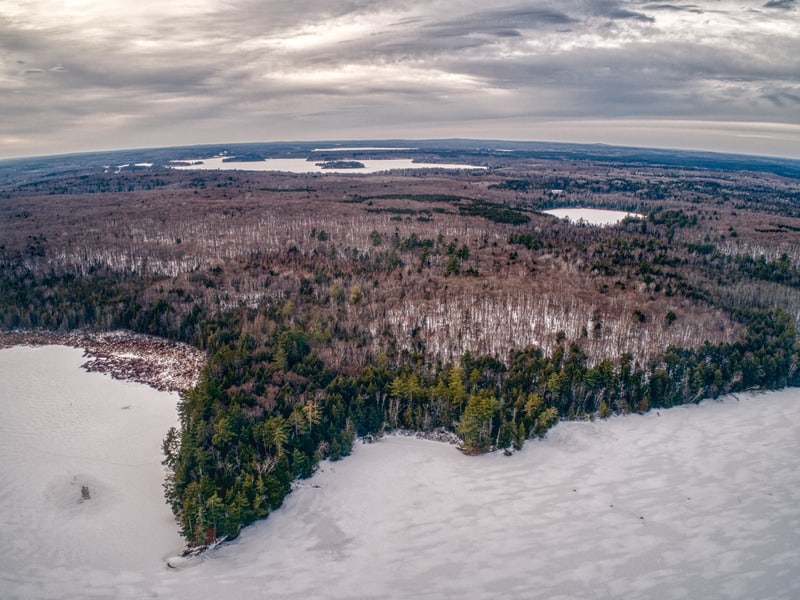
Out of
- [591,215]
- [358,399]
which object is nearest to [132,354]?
[358,399]

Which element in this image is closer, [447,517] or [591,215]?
[447,517]

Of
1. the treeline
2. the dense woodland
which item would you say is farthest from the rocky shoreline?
the treeline

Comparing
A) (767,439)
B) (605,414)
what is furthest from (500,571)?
(767,439)

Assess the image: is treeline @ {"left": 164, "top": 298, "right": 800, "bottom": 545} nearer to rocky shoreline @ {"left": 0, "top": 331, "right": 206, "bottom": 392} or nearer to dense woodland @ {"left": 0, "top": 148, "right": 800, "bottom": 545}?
dense woodland @ {"left": 0, "top": 148, "right": 800, "bottom": 545}

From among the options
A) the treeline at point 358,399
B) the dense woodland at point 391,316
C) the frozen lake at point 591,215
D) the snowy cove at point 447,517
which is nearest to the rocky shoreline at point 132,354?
the dense woodland at point 391,316

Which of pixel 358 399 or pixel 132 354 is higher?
pixel 358 399

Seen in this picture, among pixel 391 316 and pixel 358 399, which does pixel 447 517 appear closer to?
pixel 358 399
